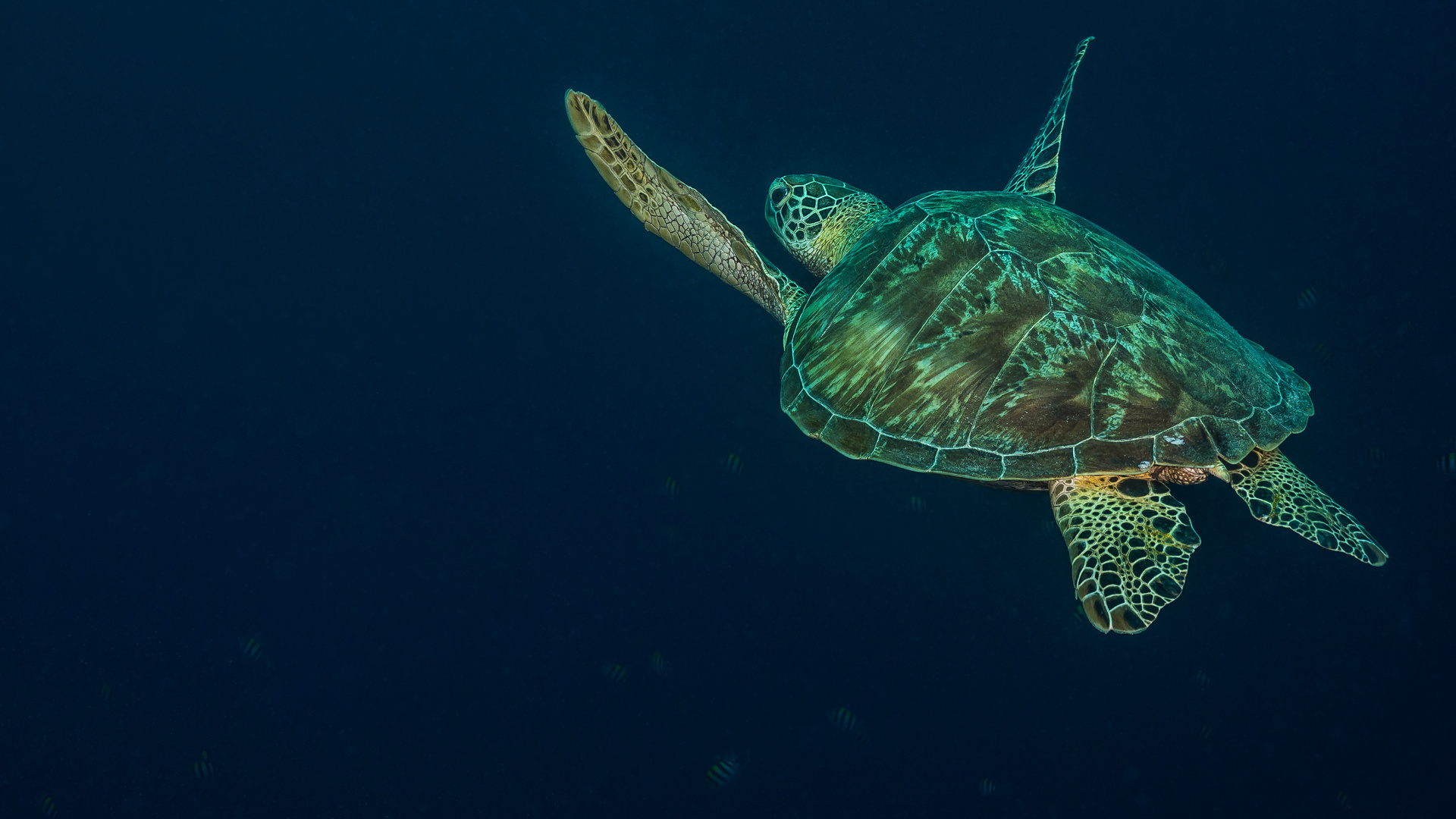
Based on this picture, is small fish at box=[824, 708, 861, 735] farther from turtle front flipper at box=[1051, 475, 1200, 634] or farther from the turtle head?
the turtle head

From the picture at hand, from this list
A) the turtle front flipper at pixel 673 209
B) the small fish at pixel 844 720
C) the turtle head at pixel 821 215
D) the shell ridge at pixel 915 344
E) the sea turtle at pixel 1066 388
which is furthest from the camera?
the small fish at pixel 844 720

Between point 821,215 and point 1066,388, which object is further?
point 821,215

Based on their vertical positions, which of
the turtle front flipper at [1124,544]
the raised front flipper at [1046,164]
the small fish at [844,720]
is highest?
the raised front flipper at [1046,164]

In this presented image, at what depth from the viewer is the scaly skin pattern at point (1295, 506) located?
2.27m

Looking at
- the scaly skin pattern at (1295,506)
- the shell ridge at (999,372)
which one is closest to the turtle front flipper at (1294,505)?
the scaly skin pattern at (1295,506)

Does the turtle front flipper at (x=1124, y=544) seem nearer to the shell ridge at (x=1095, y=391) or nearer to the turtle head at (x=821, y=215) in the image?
the shell ridge at (x=1095, y=391)

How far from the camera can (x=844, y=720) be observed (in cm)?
549

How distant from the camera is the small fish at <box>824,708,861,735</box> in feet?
17.9

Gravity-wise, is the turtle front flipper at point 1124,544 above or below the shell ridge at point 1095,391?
below

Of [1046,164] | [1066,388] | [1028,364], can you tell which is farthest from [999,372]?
[1046,164]

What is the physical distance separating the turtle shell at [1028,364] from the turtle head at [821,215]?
32.2 inches

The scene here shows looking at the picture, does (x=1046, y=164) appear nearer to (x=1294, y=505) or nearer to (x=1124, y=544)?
(x=1294, y=505)

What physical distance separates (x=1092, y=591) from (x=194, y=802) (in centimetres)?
1068

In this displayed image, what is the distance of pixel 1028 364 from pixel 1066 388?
16 cm
